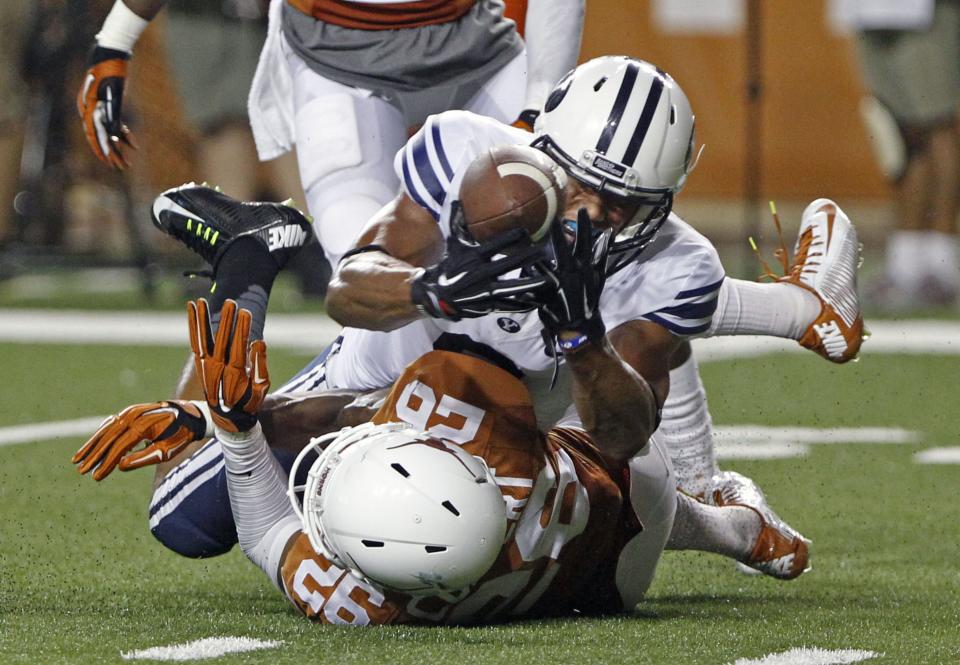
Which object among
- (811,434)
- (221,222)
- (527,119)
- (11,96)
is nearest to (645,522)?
(527,119)

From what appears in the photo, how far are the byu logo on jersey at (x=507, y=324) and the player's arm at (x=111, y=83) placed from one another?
125cm

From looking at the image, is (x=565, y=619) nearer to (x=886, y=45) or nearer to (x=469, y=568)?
(x=469, y=568)

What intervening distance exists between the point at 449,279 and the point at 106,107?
1559 millimetres

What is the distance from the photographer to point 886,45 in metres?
7.64

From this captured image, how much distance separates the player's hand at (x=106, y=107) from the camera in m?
3.79

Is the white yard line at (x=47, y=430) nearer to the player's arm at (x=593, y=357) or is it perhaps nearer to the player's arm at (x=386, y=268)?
the player's arm at (x=386, y=268)

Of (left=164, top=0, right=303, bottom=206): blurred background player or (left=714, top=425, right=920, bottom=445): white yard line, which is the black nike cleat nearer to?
(left=714, top=425, right=920, bottom=445): white yard line

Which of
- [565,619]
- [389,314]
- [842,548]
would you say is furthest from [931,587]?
[389,314]

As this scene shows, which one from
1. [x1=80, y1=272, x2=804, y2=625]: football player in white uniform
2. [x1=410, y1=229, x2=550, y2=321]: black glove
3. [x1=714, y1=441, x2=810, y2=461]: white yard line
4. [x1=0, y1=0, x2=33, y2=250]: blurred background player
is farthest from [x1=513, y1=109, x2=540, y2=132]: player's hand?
[x1=0, y1=0, x2=33, y2=250]: blurred background player

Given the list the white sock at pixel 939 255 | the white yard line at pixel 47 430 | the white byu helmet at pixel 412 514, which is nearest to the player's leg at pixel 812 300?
the white byu helmet at pixel 412 514

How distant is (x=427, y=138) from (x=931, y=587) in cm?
111

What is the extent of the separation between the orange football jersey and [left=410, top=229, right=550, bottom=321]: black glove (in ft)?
1.05

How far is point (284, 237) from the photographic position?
3.58 metres

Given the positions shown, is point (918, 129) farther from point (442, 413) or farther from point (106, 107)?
point (442, 413)
